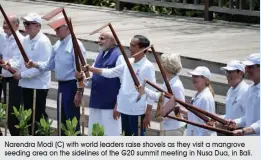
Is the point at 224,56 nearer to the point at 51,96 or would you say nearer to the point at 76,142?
the point at 51,96

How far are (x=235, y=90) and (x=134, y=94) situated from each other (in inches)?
72.9

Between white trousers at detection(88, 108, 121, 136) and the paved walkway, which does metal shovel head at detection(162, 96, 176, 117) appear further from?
the paved walkway

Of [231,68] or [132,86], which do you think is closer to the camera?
[231,68]

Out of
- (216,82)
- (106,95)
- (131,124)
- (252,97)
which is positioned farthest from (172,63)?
(216,82)

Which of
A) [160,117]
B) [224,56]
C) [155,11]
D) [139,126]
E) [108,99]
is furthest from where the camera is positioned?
[155,11]

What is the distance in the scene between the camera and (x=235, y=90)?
36.4 feet

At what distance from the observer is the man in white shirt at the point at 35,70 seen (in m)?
13.8

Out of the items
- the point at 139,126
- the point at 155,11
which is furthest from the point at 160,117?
the point at 155,11

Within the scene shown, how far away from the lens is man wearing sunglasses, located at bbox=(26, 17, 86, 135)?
1335cm

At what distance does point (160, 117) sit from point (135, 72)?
7.16 ft

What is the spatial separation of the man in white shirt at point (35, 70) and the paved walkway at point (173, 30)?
2.30 metres

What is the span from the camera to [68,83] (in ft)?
44.3

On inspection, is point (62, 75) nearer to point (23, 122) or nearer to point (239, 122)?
point (23, 122)

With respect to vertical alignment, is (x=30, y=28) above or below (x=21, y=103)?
above
